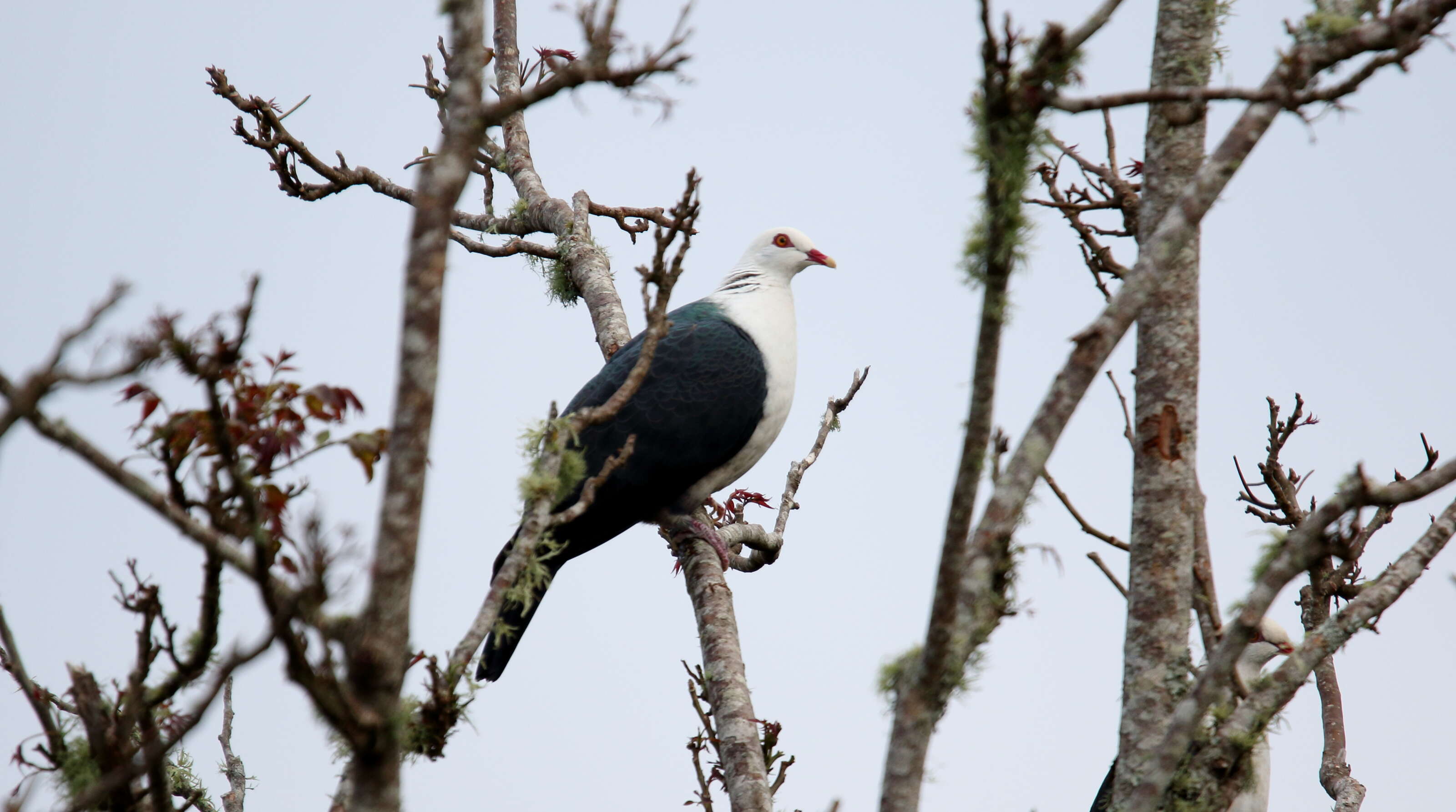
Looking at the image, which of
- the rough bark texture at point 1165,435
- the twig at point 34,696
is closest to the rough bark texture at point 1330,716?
the rough bark texture at point 1165,435

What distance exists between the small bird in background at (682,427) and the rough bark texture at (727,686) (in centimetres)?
19

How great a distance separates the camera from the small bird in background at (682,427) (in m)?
4.86

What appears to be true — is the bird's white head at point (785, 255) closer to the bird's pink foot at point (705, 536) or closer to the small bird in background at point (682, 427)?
the small bird in background at point (682, 427)

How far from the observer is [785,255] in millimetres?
5984

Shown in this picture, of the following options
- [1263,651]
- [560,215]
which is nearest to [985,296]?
[560,215]

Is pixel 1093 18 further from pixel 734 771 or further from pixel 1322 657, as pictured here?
pixel 734 771

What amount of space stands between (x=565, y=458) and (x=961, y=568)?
1276 mm

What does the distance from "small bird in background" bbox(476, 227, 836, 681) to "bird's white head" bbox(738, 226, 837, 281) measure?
1.95 feet

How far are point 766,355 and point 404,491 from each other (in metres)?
3.55

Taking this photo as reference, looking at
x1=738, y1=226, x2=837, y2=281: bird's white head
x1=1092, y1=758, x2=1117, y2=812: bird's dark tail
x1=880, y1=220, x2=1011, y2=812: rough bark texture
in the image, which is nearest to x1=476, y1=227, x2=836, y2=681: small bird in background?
x1=738, y1=226, x2=837, y2=281: bird's white head

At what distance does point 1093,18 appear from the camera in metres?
2.13

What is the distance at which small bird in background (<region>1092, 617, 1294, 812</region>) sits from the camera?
277 centimetres

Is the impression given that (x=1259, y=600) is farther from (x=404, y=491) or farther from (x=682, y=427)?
(x=682, y=427)

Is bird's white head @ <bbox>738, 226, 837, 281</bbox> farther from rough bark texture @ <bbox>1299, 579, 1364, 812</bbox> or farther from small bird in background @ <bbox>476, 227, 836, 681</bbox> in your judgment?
rough bark texture @ <bbox>1299, 579, 1364, 812</bbox>
